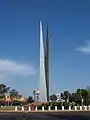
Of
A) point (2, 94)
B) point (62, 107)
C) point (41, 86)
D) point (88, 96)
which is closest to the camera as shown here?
point (62, 107)

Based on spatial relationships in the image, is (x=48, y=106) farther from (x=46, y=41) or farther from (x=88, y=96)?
(x=88, y=96)

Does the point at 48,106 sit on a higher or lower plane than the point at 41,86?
lower

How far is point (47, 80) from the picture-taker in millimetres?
74938

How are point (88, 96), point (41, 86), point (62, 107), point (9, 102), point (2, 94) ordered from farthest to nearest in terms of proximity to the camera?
point (2, 94) < point (9, 102) < point (88, 96) < point (41, 86) < point (62, 107)

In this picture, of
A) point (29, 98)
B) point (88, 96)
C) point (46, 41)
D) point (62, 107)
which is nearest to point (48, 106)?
point (62, 107)

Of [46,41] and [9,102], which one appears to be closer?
[46,41]

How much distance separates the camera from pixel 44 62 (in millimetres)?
74312

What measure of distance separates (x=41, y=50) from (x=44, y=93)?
32.7 feet

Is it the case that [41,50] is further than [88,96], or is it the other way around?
[88,96]

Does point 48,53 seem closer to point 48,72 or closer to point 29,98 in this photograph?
point 48,72

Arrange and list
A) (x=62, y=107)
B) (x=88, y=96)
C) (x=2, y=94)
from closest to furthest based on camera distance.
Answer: (x=62, y=107) → (x=88, y=96) → (x=2, y=94)

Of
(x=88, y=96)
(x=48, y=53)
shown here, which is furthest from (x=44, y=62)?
(x=88, y=96)

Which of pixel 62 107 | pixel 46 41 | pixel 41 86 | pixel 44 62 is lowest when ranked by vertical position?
pixel 62 107

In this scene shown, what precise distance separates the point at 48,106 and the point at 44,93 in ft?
24.8
